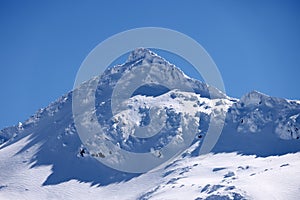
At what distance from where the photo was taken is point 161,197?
7854 inches

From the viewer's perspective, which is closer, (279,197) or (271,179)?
(279,197)

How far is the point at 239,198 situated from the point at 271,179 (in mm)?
16901

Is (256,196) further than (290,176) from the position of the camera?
No

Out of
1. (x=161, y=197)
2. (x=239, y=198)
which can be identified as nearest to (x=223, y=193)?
(x=239, y=198)

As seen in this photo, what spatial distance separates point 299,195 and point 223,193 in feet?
79.2

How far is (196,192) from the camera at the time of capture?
19950cm

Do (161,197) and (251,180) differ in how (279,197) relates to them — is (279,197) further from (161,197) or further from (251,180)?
(161,197)

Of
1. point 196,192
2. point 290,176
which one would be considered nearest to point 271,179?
point 290,176

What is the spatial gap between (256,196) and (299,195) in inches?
512

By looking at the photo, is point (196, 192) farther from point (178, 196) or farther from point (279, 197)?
point (279, 197)

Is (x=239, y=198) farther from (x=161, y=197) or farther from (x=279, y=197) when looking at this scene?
(x=161, y=197)

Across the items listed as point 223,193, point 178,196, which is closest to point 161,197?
point 178,196

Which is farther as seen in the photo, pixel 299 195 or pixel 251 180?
pixel 251 180

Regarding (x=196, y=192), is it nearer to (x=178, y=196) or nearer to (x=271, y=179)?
(x=178, y=196)
